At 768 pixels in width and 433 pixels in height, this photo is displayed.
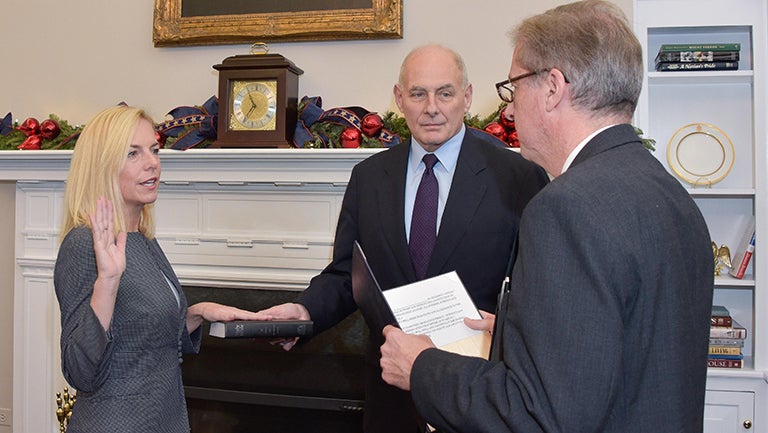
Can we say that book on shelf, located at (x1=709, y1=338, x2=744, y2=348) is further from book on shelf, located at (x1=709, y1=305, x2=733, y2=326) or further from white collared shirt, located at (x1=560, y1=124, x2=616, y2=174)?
white collared shirt, located at (x1=560, y1=124, x2=616, y2=174)

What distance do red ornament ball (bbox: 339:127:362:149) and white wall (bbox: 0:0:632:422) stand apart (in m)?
0.31

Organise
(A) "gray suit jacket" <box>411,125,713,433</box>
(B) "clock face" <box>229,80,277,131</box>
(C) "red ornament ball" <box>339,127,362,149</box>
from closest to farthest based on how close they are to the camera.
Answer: (A) "gray suit jacket" <box>411,125,713,433</box>, (C) "red ornament ball" <box>339,127,362,149</box>, (B) "clock face" <box>229,80,277,131</box>

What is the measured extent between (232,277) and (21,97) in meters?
1.54

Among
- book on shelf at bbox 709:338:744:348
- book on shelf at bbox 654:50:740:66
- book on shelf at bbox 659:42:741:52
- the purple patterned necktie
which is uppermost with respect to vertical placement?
book on shelf at bbox 659:42:741:52

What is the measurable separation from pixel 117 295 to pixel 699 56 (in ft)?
8.48

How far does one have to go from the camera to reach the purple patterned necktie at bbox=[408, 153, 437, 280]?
200 centimetres

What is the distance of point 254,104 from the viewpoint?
9.71 ft

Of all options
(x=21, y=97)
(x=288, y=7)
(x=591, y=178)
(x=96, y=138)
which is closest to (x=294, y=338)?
(x=96, y=138)

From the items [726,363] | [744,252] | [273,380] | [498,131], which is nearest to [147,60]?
[273,380]

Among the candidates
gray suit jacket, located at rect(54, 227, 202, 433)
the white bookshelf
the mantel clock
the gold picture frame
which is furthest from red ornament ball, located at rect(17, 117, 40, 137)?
the white bookshelf

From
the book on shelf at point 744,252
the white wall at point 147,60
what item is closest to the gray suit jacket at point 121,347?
the white wall at point 147,60

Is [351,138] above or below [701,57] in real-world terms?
below

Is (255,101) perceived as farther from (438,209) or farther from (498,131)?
(438,209)

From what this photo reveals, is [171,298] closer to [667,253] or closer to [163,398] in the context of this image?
[163,398]
